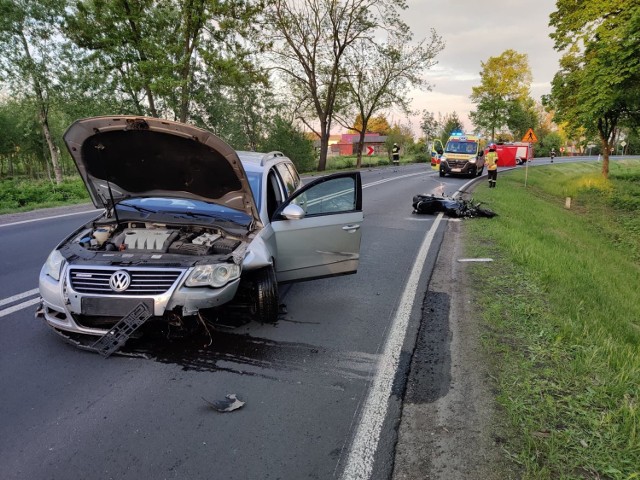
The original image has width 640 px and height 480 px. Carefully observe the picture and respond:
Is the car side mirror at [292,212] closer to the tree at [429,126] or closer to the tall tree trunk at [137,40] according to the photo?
the tall tree trunk at [137,40]

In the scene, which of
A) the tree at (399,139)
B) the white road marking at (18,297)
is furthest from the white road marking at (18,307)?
the tree at (399,139)

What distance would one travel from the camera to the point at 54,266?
349 cm

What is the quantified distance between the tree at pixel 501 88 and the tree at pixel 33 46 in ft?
146

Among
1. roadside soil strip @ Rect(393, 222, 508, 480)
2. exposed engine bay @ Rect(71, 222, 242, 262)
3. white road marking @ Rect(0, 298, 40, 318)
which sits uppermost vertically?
exposed engine bay @ Rect(71, 222, 242, 262)

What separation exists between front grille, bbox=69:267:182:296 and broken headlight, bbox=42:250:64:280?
0.22m

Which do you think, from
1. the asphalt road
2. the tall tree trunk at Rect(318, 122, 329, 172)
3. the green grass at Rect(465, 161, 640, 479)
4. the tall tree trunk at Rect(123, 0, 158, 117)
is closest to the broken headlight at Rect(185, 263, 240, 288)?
the asphalt road

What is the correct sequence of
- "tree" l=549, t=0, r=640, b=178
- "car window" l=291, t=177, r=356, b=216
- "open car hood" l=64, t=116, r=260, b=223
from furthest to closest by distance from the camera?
"tree" l=549, t=0, r=640, b=178 → "car window" l=291, t=177, r=356, b=216 → "open car hood" l=64, t=116, r=260, b=223

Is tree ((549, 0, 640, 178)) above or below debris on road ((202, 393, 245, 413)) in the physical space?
above

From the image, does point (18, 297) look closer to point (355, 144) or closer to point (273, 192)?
point (273, 192)

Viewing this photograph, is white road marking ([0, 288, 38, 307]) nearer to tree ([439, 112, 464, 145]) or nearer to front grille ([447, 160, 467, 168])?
front grille ([447, 160, 467, 168])

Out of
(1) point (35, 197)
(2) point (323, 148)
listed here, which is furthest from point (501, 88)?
(1) point (35, 197)

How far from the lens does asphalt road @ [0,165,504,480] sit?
229 cm

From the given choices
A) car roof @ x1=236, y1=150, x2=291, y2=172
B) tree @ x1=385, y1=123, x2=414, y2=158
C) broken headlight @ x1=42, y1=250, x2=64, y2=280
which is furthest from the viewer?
tree @ x1=385, y1=123, x2=414, y2=158

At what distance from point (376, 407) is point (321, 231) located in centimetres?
215
